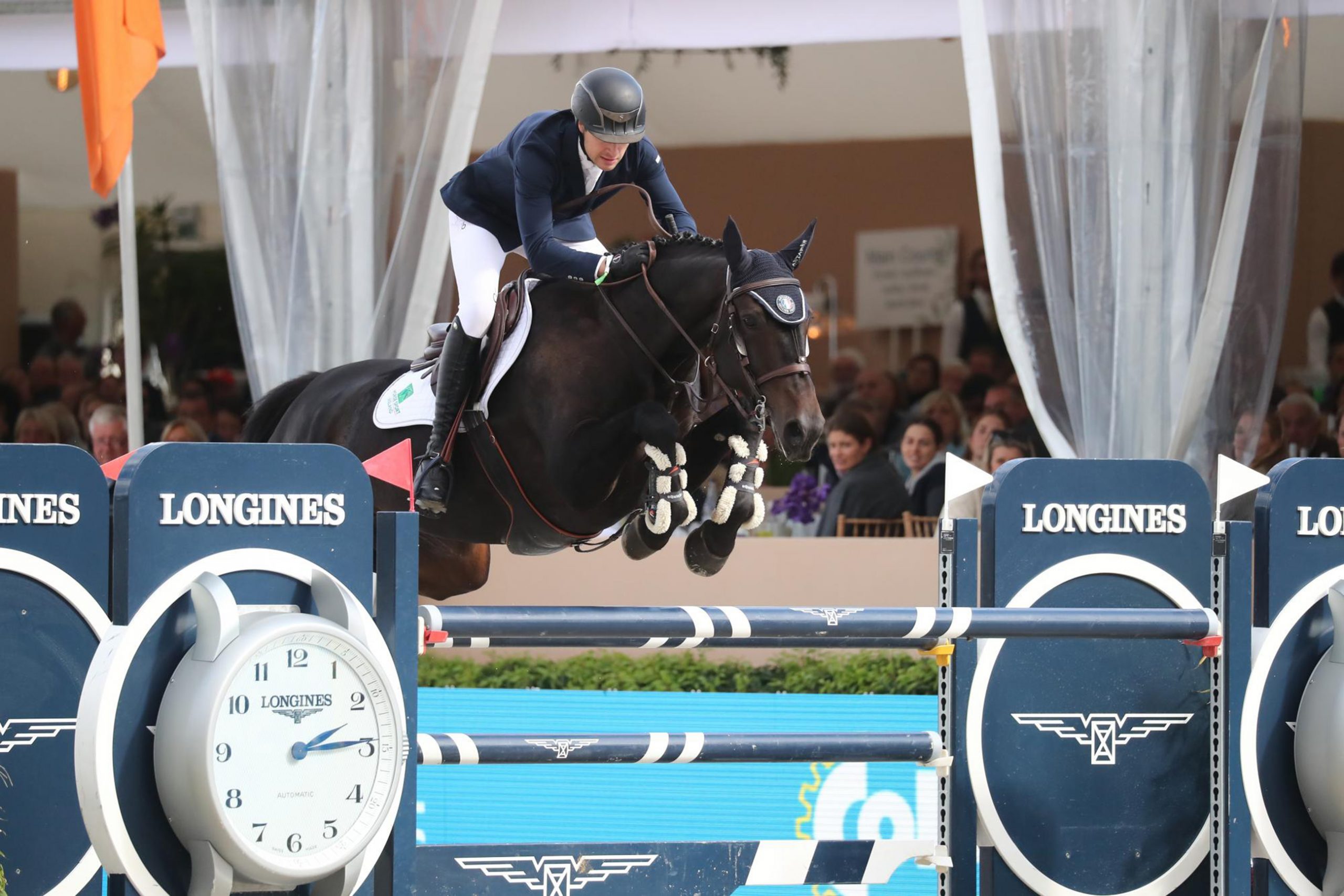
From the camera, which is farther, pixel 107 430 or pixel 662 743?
pixel 107 430

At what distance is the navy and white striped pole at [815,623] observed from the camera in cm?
242

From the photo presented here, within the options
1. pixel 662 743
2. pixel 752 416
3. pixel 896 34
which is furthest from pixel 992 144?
pixel 662 743

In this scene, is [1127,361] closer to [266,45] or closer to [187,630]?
[266,45]

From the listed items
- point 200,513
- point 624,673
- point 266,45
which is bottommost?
point 624,673

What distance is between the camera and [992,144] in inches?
215

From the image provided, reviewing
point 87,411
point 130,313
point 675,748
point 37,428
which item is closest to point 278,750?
point 675,748

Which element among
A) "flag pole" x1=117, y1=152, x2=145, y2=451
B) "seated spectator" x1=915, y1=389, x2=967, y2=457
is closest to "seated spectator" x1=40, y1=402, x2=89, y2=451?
"flag pole" x1=117, y1=152, x2=145, y2=451

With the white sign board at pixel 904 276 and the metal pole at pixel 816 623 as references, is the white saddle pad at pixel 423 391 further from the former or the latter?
the white sign board at pixel 904 276

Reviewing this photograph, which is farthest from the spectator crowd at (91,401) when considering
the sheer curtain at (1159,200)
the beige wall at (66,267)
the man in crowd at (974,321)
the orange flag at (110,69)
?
the man in crowd at (974,321)

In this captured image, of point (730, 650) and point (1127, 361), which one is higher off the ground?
point (1127, 361)

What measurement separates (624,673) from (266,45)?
2.58 meters

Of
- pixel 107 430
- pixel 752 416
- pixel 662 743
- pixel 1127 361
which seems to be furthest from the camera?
pixel 107 430

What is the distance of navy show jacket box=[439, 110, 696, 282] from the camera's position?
3.74 meters

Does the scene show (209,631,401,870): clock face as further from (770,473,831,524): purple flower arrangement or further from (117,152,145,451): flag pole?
(770,473,831,524): purple flower arrangement
